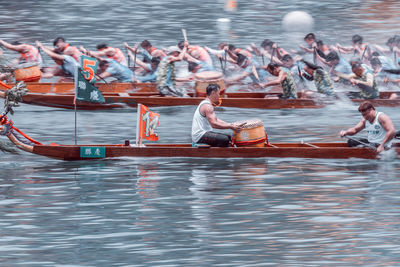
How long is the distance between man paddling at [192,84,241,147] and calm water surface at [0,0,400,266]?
1.19 feet

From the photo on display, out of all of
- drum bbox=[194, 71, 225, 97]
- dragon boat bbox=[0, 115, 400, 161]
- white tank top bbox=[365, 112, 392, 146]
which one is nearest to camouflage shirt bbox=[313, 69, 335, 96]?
drum bbox=[194, 71, 225, 97]

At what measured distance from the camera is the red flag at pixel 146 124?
15.2 meters

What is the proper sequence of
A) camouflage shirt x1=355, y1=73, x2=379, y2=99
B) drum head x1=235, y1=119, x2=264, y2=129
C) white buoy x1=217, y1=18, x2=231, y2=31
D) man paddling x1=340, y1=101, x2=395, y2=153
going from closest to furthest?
man paddling x1=340, y1=101, x2=395, y2=153 → drum head x1=235, y1=119, x2=264, y2=129 → camouflage shirt x1=355, y1=73, x2=379, y2=99 → white buoy x1=217, y1=18, x2=231, y2=31

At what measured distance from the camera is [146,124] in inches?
603

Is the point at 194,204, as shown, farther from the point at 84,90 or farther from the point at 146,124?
the point at 84,90

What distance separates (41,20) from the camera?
153ft

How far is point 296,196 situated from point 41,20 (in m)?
35.1

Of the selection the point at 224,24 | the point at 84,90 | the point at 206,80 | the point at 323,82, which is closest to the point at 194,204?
the point at 84,90

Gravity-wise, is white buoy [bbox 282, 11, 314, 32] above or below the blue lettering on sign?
above

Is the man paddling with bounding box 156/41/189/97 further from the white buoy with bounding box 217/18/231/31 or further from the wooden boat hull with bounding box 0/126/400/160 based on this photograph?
the white buoy with bounding box 217/18/231/31

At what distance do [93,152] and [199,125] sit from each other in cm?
162

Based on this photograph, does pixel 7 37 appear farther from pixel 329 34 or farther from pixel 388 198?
pixel 388 198

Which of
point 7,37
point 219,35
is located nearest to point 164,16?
point 219,35

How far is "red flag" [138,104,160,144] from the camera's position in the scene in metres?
15.2
